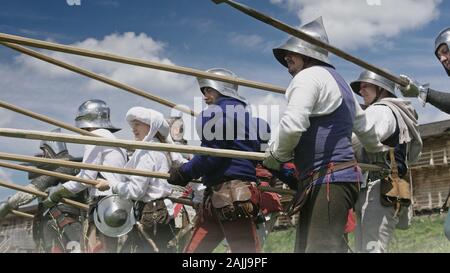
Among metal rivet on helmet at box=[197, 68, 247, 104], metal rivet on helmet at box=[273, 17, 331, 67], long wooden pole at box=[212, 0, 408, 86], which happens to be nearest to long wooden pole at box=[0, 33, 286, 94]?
metal rivet on helmet at box=[197, 68, 247, 104]

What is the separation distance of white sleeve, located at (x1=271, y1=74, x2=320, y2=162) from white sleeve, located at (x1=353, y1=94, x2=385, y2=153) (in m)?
0.51

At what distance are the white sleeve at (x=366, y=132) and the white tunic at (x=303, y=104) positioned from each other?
0.35 m

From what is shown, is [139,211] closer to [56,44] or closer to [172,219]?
[172,219]

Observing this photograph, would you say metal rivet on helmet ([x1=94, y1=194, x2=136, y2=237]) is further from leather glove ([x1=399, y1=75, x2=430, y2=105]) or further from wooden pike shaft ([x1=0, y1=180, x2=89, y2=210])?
leather glove ([x1=399, y1=75, x2=430, y2=105])

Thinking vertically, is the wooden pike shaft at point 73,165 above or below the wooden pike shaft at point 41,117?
below

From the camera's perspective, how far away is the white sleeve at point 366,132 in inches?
227

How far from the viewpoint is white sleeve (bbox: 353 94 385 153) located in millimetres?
5773

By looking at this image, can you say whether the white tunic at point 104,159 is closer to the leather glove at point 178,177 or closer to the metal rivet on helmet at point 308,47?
the leather glove at point 178,177

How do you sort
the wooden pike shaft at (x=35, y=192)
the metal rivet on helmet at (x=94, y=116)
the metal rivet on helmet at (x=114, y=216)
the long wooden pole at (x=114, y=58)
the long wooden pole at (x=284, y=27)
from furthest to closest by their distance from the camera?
the metal rivet on helmet at (x=94, y=116) → the wooden pike shaft at (x=35, y=192) → the metal rivet on helmet at (x=114, y=216) → the long wooden pole at (x=114, y=58) → the long wooden pole at (x=284, y=27)

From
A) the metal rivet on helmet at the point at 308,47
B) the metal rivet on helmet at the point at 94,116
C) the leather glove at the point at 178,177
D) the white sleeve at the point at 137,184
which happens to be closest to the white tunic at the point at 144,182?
the white sleeve at the point at 137,184

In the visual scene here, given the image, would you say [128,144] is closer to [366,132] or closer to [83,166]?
[83,166]

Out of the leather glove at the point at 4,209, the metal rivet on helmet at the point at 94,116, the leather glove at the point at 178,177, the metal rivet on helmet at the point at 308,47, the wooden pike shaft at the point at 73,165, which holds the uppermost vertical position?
the metal rivet on helmet at the point at 308,47

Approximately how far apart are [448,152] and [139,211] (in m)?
26.6
